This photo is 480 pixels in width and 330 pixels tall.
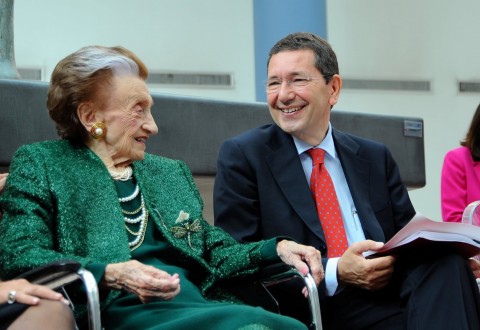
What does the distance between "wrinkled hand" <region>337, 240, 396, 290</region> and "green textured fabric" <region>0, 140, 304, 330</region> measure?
252mm

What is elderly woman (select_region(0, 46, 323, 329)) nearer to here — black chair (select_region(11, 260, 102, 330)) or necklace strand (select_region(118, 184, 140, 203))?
necklace strand (select_region(118, 184, 140, 203))

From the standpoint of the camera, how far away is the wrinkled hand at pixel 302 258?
7.50 feet

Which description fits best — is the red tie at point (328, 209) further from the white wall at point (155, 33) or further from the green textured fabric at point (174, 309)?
the white wall at point (155, 33)

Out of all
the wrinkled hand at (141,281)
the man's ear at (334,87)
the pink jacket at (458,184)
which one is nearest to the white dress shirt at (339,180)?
the man's ear at (334,87)

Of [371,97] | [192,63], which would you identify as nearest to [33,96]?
[192,63]

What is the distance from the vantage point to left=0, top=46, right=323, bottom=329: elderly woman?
81.4 inches

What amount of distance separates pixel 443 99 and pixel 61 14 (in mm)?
3059

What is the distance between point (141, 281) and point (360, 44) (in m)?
5.41

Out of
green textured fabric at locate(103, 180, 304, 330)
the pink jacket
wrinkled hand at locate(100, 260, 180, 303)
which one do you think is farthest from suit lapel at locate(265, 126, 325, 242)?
the pink jacket

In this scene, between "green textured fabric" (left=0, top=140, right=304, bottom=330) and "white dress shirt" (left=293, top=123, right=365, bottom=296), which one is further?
"white dress shirt" (left=293, top=123, right=365, bottom=296)

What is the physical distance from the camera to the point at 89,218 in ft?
7.47

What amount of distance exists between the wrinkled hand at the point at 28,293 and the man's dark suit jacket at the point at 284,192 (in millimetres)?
847

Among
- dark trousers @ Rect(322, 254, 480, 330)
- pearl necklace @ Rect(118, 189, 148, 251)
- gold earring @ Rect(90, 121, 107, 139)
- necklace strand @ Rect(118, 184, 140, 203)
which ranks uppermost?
gold earring @ Rect(90, 121, 107, 139)

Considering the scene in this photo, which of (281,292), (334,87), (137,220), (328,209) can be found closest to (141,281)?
(137,220)
